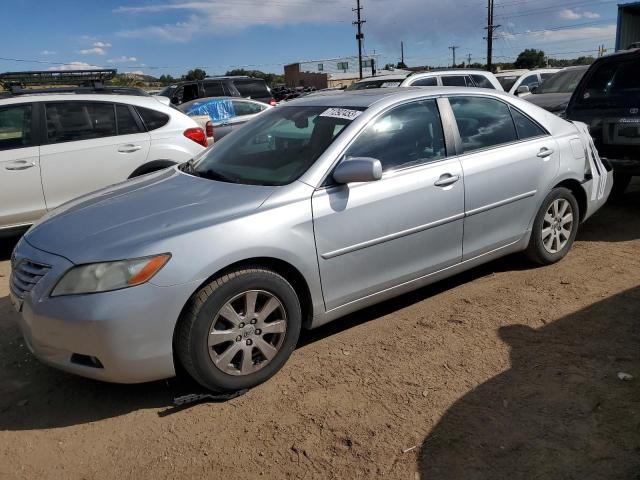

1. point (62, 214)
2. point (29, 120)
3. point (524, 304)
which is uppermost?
point (29, 120)

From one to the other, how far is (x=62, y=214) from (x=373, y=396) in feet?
7.13

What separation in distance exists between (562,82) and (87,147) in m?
9.35

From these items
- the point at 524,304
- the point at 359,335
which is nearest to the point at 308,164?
the point at 359,335

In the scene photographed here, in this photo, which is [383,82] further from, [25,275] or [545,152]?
[25,275]

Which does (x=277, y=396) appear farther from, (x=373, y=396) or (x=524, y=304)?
(x=524, y=304)

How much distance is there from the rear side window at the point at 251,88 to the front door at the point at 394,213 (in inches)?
516

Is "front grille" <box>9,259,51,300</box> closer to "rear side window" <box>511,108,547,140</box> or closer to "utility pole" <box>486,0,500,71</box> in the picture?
"rear side window" <box>511,108,547,140</box>

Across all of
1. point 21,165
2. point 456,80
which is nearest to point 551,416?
point 21,165

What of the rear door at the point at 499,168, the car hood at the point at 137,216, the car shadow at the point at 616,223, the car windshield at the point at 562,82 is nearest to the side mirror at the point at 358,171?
the car hood at the point at 137,216

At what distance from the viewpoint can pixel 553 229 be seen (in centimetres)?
470

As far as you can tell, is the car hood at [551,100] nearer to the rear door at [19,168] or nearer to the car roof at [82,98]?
the car roof at [82,98]

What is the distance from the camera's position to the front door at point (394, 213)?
11.0 ft

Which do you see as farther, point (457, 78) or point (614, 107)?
point (457, 78)

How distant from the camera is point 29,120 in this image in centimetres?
584
